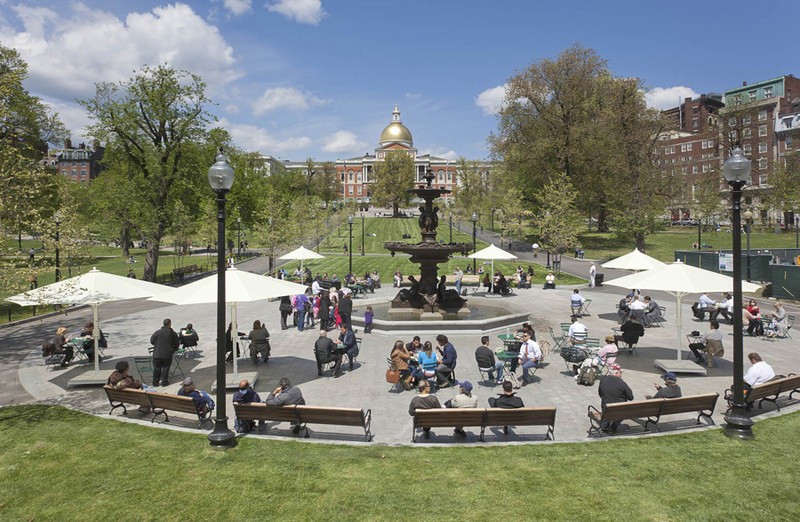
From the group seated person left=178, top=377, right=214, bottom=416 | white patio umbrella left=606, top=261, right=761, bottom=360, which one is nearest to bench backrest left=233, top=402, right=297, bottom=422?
seated person left=178, top=377, right=214, bottom=416

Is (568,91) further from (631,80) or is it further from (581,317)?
(581,317)

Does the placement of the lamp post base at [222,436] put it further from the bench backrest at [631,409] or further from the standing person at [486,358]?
the bench backrest at [631,409]

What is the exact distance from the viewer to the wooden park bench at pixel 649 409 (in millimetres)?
8828

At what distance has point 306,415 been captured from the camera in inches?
354

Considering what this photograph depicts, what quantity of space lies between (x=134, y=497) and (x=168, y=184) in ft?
105

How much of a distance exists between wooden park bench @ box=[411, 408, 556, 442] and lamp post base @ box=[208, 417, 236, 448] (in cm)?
325

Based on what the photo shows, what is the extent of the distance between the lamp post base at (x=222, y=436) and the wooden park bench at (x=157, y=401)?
1.09 m

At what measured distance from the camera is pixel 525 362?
40.3 feet

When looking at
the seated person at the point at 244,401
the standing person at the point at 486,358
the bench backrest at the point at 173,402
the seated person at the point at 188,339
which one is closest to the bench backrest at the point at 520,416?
the standing person at the point at 486,358

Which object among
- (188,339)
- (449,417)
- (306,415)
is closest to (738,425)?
(449,417)

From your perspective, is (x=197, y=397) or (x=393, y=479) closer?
(x=393, y=479)

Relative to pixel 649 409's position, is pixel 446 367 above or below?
above

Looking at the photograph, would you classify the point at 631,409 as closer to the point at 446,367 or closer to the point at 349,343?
the point at 446,367

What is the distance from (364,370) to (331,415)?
15.7 ft
